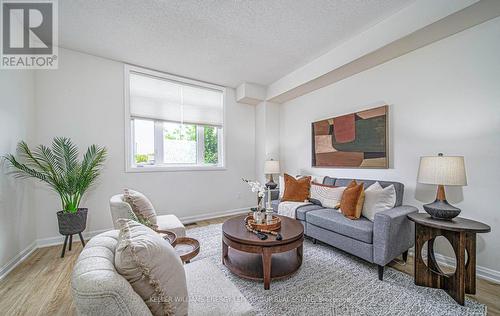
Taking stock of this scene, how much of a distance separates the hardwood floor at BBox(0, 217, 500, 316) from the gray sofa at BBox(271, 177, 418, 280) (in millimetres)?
414

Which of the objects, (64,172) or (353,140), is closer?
(64,172)

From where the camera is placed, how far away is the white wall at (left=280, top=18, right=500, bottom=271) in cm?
201

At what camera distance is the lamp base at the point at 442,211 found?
5.89 ft

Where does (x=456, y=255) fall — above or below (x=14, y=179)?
below

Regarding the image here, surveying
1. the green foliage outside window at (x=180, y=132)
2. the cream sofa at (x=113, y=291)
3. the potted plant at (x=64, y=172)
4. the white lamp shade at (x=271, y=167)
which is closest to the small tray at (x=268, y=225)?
the cream sofa at (x=113, y=291)

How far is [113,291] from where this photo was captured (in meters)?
0.65

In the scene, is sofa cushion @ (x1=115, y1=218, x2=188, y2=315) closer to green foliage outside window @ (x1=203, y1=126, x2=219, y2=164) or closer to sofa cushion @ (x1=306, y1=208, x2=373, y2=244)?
sofa cushion @ (x1=306, y1=208, x2=373, y2=244)

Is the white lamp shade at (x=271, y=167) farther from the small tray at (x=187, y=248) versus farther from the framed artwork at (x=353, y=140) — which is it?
the small tray at (x=187, y=248)

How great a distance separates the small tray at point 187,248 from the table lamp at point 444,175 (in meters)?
2.17

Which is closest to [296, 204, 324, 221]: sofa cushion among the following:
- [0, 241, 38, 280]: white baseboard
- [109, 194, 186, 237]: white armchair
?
[109, 194, 186, 237]: white armchair

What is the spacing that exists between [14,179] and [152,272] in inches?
110

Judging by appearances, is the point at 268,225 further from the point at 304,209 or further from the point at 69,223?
the point at 69,223

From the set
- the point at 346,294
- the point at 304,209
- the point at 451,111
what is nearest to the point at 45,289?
the point at 346,294

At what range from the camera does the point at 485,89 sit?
2037 millimetres
